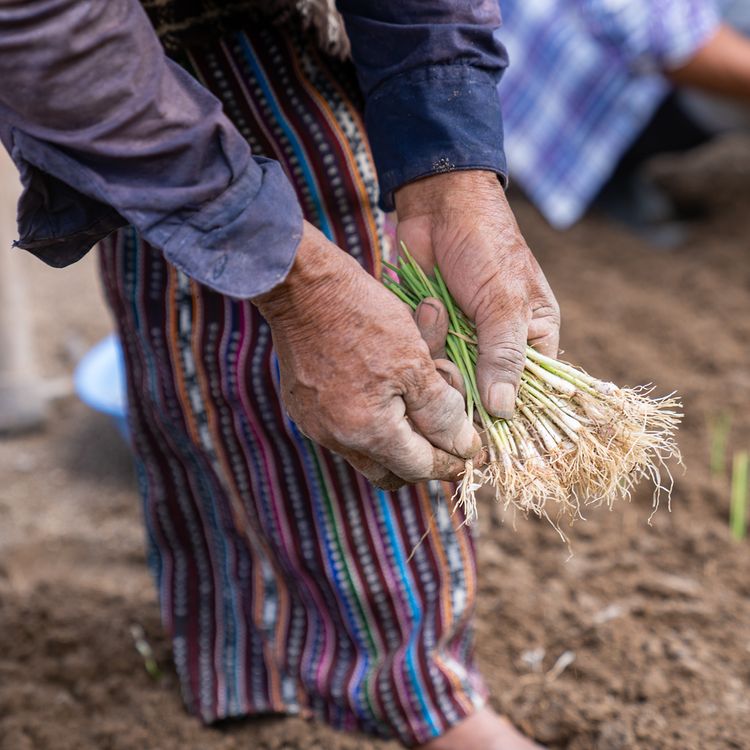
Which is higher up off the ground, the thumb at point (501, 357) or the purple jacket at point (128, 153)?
the purple jacket at point (128, 153)

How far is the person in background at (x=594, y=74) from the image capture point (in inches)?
132

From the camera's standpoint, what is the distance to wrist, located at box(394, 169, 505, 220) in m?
1.24

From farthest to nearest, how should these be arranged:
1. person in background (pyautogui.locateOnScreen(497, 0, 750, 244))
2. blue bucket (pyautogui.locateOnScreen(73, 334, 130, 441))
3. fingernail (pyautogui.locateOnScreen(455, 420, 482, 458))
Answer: person in background (pyautogui.locateOnScreen(497, 0, 750, 244))
blue bucket (pyautogui.locateOnScreen(73, 334, 130, 441))
fingernail (pyautogui.locateOnScreen(455, 420, 482, 458))

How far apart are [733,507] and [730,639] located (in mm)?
405

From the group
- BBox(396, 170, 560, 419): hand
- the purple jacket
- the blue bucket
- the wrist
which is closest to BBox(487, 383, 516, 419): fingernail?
BBox(396, 170, 560, 419): hand

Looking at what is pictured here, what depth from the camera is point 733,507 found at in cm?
217

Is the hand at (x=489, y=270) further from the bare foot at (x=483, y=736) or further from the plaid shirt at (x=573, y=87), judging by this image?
the plaid shirt at (x=573, y=87)

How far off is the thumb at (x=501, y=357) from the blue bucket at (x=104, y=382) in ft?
4.48

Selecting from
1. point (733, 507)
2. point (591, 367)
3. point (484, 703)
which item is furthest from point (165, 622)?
point (591, 367)

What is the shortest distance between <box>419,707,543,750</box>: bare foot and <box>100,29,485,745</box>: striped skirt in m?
0.02

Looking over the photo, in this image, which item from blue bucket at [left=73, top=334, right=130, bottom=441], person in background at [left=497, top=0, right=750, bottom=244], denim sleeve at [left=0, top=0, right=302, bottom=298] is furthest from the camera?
person in background at [left=497, top=0, right=750, bottom=244]

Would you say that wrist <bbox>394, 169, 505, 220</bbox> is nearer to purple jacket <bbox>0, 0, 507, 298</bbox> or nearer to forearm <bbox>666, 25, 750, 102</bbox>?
purple jacket <bbox>0, 0, 507, 298</bbox>

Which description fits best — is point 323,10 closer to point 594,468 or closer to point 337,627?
point 594,468

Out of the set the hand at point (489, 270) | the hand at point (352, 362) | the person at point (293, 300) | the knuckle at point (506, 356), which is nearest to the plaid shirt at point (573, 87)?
the person at point (293, 300)
